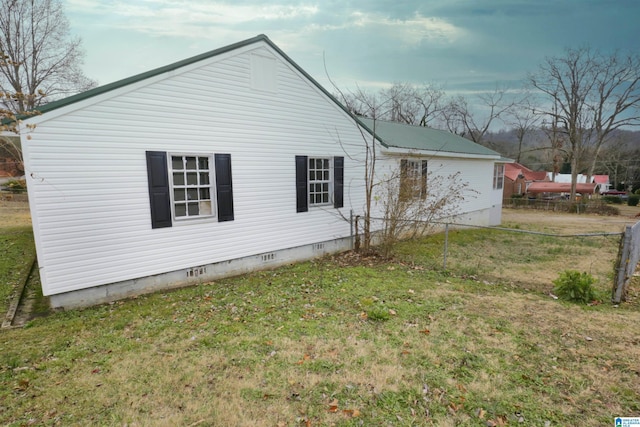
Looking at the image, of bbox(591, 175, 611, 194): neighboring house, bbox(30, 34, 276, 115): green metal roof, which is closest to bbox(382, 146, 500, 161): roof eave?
bbox(30, 34, 276, 115): green metal roof

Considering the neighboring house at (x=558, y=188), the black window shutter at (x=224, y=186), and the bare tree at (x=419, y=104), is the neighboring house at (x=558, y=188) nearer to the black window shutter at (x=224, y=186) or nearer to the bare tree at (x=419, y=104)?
the bare tree at (x=419, y=104)

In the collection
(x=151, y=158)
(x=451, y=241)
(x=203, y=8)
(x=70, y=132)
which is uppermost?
(x=203, y=8)

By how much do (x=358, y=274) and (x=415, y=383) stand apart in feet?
13.6

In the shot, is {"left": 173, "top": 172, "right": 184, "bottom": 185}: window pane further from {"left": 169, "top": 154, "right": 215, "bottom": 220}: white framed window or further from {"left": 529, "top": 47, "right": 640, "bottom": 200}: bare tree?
{"left": 529, "top": 47, "right": 640, "bottom": 200}: bare tree

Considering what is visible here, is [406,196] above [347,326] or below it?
above

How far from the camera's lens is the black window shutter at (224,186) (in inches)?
281

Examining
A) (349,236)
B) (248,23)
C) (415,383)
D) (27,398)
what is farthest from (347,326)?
(248,23)

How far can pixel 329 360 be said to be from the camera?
389cm

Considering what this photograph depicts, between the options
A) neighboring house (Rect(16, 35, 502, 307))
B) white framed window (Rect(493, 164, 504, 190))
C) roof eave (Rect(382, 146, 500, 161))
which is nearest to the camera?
neighboring house (Rect(16, 35, 502, 307))

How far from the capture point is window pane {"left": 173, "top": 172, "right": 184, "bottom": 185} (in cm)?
671

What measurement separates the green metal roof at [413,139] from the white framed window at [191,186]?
604cm

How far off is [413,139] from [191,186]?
9699 millimetres

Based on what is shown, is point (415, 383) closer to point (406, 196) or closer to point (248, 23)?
point (406, 196)

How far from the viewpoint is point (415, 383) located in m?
3.42
